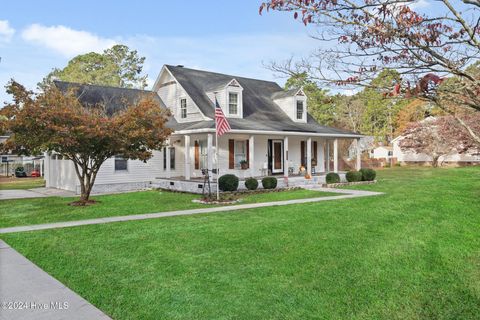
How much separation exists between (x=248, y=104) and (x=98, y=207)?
1242 centimetres

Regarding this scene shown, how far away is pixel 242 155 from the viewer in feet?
69.8

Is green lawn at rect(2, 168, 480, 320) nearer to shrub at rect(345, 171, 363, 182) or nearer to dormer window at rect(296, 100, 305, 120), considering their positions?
shrub at rect(345, 171, 363, 182)

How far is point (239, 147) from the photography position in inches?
834

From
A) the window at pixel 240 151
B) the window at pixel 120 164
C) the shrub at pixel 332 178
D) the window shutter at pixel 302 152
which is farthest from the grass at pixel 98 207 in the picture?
the window shutter at pixel 302 152

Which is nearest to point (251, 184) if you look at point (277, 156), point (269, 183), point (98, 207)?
point (269, 183)

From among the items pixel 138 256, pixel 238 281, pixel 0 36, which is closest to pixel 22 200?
pixel 0 36

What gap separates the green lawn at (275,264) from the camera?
4801 millimetres

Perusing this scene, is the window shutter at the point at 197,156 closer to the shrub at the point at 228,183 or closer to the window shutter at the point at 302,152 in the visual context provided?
the shrub at the point at 228,183

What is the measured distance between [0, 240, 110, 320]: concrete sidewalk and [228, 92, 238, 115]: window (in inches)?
623

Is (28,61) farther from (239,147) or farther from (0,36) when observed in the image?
(239,147)

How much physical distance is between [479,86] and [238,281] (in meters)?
3.93

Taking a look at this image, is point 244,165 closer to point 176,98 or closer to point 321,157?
point 176,98

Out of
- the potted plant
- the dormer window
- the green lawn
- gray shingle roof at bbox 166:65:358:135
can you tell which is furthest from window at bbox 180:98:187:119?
the green lawn

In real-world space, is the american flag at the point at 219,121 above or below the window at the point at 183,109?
below
